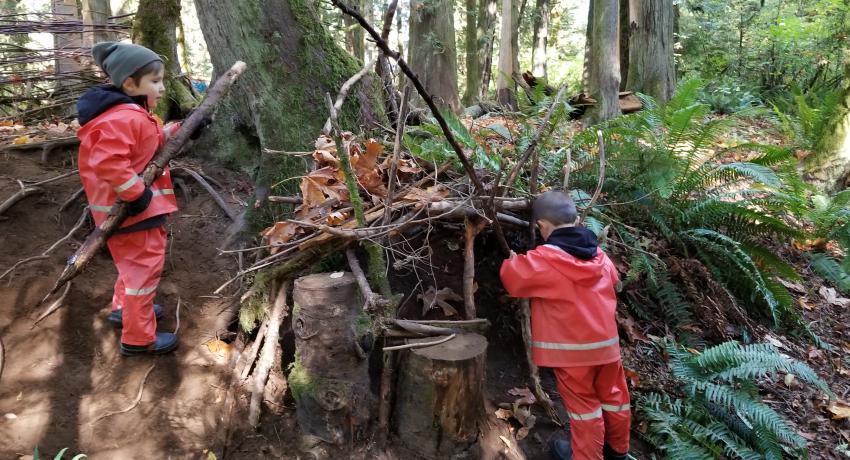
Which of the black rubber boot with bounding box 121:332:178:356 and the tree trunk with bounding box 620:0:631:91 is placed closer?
the black rubber boot with bounding box 121:332:178:356

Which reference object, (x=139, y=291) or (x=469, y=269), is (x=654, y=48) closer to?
(x=469, y=269)

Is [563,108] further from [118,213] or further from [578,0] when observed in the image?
[578,0]

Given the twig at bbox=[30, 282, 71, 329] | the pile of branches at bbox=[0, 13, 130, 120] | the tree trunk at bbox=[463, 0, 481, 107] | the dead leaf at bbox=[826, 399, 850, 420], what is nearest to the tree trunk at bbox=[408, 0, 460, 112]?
the tree trunk at bbox=[463, 0, 481, 107]

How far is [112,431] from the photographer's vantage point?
2.74 metres

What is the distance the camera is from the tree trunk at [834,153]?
21.0 ft

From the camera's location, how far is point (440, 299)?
3410 millimetres

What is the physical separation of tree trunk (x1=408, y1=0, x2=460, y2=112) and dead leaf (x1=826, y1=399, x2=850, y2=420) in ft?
28.6

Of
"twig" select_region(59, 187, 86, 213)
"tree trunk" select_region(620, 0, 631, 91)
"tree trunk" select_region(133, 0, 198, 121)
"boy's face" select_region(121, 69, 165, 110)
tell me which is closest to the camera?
"boy's face" select_region(121, 69, 165, 110)

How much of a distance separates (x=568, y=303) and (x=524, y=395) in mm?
828

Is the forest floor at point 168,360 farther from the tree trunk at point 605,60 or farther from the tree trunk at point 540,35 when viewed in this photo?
the tree trunk at point 540,35

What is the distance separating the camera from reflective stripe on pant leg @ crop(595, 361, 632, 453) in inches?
118

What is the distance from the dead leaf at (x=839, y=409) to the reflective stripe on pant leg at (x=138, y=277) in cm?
496

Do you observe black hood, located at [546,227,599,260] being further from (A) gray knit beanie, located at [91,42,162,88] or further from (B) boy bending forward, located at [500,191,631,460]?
(A) gray knit beanie, located at [91,42,162,88]

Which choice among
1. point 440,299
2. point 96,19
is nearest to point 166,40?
point 96,19
